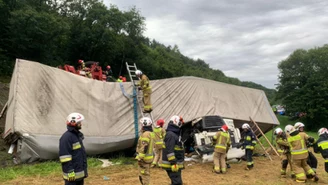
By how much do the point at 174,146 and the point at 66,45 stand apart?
29.5m

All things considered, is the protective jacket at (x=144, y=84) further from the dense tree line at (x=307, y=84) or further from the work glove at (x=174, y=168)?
the dense tree line at (x=307, y=84)

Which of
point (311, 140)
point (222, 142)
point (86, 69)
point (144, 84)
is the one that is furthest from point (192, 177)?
point (86, 69)

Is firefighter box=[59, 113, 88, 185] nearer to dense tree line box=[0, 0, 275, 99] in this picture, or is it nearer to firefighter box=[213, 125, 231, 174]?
firefighter box=[213, 125, 231, 174]

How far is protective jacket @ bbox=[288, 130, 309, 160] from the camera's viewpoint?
7.99 m

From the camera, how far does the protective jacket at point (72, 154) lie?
4719mm

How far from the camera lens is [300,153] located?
315 inches

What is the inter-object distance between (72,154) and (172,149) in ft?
7.16

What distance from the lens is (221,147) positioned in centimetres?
960

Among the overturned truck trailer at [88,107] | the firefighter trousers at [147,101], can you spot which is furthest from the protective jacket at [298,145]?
the firefighter trousers at [147,101]

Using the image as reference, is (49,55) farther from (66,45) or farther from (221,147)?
(221,147)

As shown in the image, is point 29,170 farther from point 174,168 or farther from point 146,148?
point 174,168

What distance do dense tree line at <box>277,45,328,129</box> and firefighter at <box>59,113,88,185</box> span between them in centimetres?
3772

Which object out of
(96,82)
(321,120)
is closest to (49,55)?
(96,82)

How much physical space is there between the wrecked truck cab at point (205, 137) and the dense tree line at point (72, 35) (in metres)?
15.8
